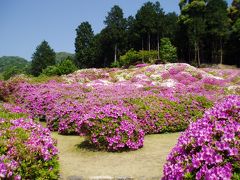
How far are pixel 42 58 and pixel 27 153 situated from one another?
80235 millimetres

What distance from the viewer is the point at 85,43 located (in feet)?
224

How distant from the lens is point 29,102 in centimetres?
1558

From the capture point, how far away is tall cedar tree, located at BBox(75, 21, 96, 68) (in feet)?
223

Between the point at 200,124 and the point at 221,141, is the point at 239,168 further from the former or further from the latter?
the point at 200,124

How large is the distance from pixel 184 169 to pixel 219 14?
50563mm

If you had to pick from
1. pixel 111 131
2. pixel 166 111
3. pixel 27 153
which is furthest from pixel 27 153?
pixel 166 111

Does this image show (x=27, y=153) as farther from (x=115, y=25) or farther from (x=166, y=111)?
(x=115, y=25)

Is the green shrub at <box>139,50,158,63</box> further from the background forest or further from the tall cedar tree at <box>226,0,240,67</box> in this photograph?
the tall cedar tree at <box>226,0,240,67</box>

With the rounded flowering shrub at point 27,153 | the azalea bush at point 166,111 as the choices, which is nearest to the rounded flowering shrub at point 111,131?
the azalea bush at point 166,111

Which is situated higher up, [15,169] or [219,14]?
[219,14]

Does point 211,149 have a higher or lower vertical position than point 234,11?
lower

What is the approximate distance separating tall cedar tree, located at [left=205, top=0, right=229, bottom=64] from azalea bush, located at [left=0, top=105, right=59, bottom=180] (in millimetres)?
48375

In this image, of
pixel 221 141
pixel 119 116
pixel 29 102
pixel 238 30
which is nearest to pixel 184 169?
pixel 221 141

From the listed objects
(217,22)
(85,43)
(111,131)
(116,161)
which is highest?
Answer: (217,22)
